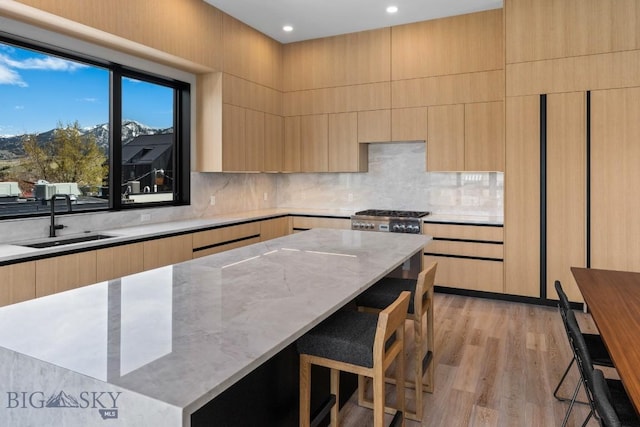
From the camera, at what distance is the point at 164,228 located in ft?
13.0

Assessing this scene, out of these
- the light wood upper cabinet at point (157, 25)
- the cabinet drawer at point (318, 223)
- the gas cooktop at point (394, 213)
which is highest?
the light wood upper cabinet at point (157, 25)

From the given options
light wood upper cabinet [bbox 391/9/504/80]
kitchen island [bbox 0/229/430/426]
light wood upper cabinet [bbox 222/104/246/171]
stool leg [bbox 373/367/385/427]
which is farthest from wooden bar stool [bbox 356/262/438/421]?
light wood upper cabinet [bbox 391/9/504/80]

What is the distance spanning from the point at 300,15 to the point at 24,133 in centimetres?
306

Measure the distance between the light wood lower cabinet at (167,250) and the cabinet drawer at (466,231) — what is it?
2.57 m

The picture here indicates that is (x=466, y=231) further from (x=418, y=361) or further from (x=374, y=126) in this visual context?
(x=418, y=361)

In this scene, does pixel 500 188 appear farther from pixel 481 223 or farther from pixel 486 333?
pixel 486 333

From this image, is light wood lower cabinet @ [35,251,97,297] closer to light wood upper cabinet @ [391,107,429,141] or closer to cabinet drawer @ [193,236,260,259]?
cabinet drawer @ [193,236,260,259]

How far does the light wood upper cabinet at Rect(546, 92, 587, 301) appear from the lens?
13.5ft

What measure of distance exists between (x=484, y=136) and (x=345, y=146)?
172 centimetres

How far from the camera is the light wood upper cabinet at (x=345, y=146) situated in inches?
216

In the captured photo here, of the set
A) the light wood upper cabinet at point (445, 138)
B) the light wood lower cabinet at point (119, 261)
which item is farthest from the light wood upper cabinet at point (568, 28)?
the light wood lower cabinet at point (119, 261)

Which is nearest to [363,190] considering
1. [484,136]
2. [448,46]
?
[484,136]

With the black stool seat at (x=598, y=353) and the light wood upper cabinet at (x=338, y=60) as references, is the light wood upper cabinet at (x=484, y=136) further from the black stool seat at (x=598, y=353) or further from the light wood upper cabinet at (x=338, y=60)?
the black stool seat at (x=598, y=353)

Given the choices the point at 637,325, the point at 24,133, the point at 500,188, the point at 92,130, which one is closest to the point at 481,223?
the point at 500,188
